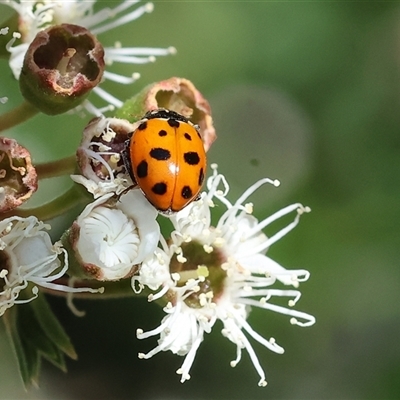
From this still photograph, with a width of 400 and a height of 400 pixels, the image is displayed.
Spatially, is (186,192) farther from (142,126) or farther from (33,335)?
(33,335)

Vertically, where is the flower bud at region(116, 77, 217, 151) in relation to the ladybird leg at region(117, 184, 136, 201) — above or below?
above

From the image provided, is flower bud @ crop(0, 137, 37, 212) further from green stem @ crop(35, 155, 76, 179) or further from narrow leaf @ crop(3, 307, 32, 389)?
narrow leaf @ crop(3, 307, 32, 389)

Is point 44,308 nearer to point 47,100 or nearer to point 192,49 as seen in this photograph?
point 47,100

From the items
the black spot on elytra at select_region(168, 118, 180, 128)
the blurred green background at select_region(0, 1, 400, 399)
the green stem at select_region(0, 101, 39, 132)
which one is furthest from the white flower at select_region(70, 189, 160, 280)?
the blurred green background at select_region(0, 1, 400, 399)

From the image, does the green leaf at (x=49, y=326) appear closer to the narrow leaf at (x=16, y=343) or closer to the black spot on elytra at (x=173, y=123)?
the narrow leaf at (x=16, y=343)

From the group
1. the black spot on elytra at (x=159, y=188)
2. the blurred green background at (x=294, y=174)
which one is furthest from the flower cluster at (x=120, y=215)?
the blurred green background at (x=294, y=174)

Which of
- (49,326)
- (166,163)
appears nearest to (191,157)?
(166,163)

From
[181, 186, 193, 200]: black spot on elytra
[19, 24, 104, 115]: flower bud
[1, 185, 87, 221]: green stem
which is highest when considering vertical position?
[19, 24, 104, 115]: flower bud
